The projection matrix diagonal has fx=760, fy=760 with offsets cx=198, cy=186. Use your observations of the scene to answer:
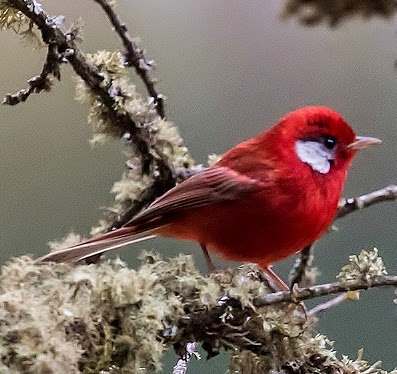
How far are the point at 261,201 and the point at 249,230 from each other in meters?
0.04

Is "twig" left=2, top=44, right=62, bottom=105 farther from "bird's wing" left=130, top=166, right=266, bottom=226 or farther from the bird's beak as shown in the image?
the bird's beak

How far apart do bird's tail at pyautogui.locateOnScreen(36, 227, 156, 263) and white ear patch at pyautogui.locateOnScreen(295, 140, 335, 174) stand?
24cm

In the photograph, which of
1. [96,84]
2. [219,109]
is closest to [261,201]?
[96,84]

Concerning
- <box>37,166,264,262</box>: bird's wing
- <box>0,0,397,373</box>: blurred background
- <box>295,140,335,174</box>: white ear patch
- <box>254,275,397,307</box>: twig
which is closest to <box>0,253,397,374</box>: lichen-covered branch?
<box>254,275,397,307</box>: twig

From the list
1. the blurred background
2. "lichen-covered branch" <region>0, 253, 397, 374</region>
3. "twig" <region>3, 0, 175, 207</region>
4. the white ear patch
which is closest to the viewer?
"lichen-covered branch" <region>0, 253, 397, 374</region>

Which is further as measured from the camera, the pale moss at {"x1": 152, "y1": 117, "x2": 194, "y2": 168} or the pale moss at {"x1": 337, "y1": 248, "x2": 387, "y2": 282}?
the pale moss at {"x1": 152, "y1": 117, "x2": 194, "y2": 168}

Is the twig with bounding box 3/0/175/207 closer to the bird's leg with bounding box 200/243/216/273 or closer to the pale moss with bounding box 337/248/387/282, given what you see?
the bird's leg with bounding box 200/243/216/273

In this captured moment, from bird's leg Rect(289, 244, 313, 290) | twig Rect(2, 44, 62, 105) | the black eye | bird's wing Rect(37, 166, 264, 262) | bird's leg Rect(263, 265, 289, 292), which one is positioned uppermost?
twig Rect(2, 44, 62, 105)

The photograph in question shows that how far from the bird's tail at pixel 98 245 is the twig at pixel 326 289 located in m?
0.21

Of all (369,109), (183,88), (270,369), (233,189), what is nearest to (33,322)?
(270,369)

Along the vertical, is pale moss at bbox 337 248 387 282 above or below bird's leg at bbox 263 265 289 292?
below

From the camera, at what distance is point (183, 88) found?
1.55m

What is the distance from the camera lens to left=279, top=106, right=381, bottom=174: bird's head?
1045 mm

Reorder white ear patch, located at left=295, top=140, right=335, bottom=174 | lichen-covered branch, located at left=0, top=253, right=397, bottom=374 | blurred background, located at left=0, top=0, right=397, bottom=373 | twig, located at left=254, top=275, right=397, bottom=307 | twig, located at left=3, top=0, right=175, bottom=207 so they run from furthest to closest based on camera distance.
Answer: blurred background, located at left=0, top=0, right=397, bottom=373, white ear patch, located at left=295, top=140, right=335, bottom=174, twig, located at left=3, top=0, right=175, bottom=207, twig, located at left=254, top=275, right=397, bottom=307, lichen-covered branch, located at left=0, top=253, right=397, bottom=374
